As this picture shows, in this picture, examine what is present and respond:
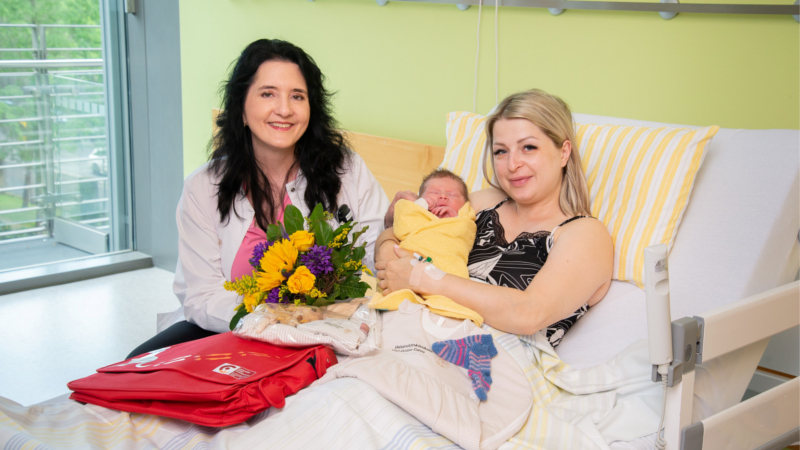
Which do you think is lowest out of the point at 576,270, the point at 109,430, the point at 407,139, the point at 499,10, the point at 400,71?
the point at 109,430

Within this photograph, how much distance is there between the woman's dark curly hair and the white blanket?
800 mm

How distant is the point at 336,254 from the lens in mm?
1476

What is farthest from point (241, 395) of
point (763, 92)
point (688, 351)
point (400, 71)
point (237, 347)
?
point (400, 71)

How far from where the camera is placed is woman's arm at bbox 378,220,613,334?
4.56 feet

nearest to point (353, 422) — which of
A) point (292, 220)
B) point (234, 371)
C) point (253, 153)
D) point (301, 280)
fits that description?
point (234, 371)

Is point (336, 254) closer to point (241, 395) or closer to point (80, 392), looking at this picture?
point (241, 395)

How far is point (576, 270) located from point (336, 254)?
0.57 m

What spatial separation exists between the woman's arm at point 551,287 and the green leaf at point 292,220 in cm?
32

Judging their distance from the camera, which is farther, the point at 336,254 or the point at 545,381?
the point at 336,254

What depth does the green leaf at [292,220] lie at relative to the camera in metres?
1.53

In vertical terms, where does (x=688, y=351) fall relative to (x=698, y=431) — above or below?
above

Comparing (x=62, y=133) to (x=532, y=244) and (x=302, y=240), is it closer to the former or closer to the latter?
(x=302, y=240)

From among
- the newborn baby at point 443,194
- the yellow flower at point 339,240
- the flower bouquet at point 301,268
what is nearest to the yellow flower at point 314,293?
the flower bouquet at point 301,268

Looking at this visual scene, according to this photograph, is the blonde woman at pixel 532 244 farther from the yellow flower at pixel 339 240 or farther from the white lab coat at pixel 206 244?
the white lab coat at pixel 206 244
